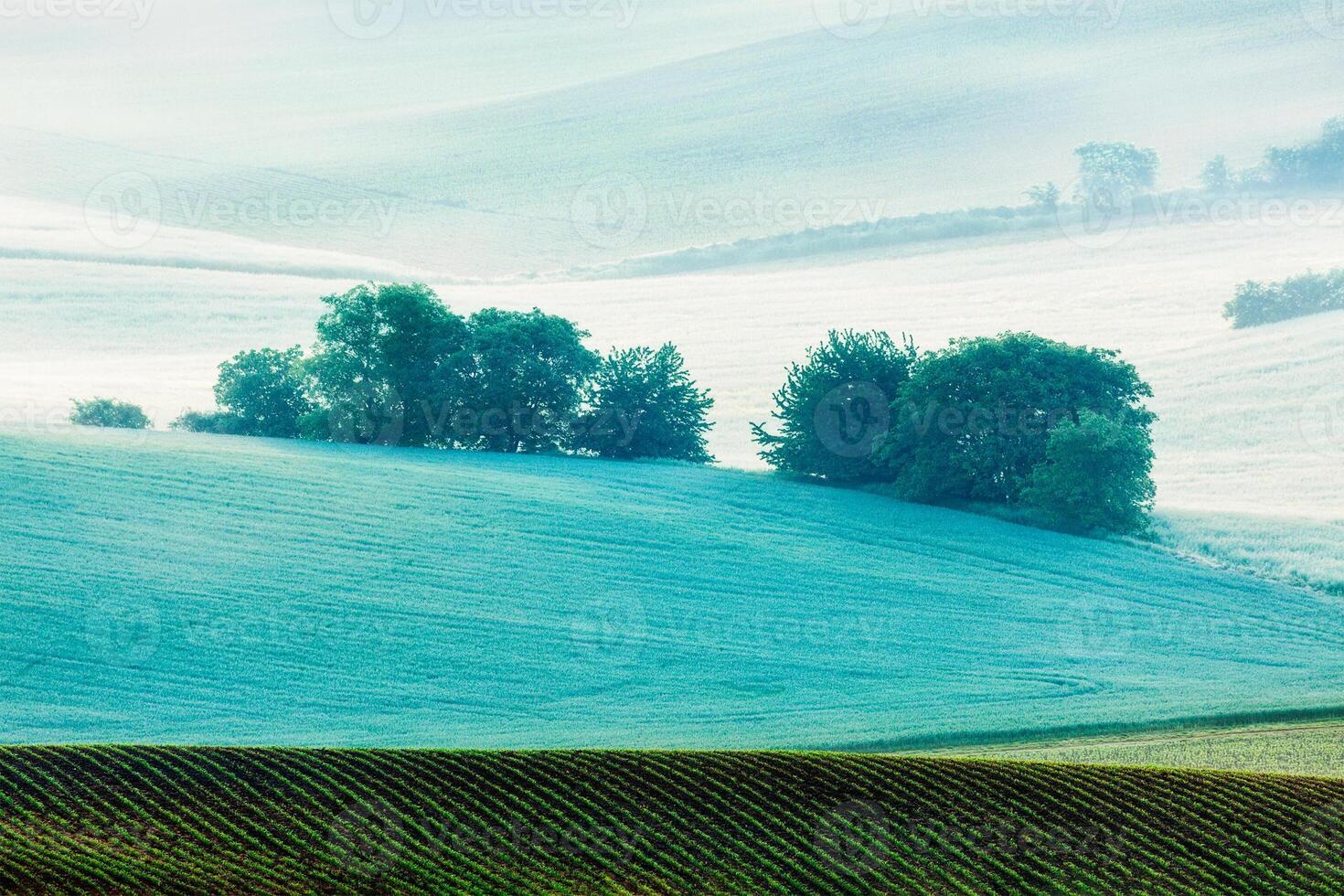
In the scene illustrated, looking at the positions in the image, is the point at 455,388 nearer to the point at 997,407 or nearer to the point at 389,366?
the point at 389,366

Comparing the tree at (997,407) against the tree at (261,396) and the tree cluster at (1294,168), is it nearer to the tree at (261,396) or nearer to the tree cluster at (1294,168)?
the tree at (261,396)

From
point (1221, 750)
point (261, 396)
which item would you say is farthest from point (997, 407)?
point (261, 396)

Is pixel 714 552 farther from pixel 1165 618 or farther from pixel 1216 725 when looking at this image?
pixel 1216 725

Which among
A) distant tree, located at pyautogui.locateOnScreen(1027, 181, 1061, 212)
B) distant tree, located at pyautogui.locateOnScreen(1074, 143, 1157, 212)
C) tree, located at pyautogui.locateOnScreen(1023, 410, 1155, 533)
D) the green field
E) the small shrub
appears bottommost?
the green field

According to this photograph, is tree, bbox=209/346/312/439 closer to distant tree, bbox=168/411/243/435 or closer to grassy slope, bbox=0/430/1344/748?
distant tree, bbox=168/411/243/435

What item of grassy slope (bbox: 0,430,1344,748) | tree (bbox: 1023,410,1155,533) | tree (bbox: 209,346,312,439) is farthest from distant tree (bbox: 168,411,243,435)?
tree (bbox: 1023,410,1155,533)

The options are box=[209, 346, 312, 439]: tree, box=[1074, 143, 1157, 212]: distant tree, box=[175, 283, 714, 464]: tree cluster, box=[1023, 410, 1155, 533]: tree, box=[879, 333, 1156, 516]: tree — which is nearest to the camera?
box=[1023, 410, 1155, 533]: tree

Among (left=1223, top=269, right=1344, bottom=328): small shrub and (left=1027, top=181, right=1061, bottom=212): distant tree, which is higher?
(left=1027, top=181, right=1061, bottom=212): distant tree
